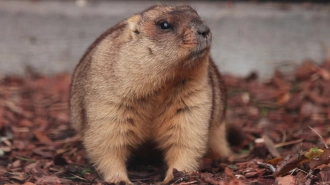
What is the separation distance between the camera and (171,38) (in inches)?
209

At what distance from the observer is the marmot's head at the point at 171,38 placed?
205 inches

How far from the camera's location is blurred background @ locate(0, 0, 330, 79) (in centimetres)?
900

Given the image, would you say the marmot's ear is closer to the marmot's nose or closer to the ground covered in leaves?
the marmot's nose

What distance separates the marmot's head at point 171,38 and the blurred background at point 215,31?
3.46 m

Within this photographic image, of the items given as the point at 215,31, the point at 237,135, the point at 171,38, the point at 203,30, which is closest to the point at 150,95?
the point at 171,38

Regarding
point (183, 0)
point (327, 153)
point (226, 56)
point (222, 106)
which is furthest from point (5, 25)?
point (327, 153)

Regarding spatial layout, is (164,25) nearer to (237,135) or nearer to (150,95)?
(150,95)

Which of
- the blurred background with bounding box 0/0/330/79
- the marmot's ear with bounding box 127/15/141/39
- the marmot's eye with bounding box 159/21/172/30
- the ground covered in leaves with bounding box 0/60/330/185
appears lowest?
the ground covered in leaves with bounding box 0/60/330/185

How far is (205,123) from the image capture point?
5.72 meters

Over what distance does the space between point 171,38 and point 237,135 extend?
200 centimetres

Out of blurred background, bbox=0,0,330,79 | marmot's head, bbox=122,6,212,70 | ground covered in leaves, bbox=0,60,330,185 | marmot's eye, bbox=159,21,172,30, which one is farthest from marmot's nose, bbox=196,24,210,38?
blurred background, bbox=0,0,330,79

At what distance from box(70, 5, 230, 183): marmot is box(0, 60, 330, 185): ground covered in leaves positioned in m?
0.28

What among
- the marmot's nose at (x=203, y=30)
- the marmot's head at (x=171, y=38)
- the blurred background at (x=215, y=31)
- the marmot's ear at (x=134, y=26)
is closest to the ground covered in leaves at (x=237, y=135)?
the blurred background at (x=215, y=31)

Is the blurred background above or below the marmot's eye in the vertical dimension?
below
